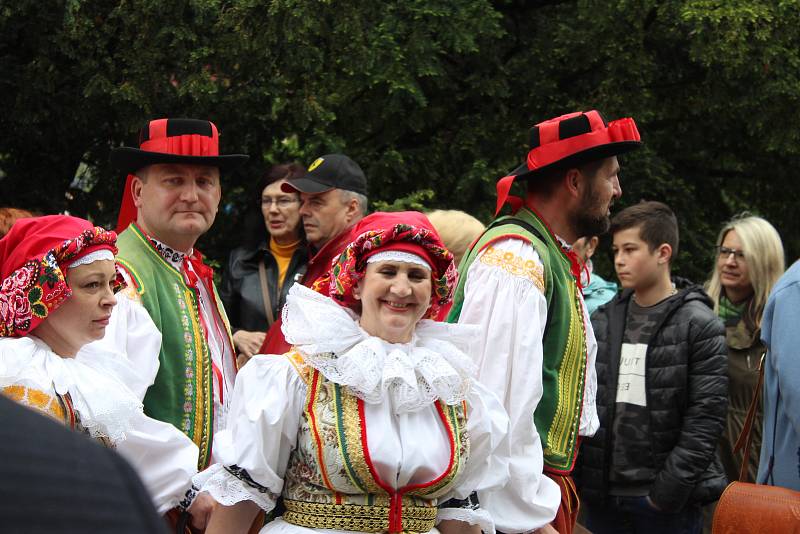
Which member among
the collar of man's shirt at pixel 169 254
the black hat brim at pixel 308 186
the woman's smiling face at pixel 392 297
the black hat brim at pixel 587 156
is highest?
the black hat brim at pixel 587 156

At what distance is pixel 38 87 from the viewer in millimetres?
6422

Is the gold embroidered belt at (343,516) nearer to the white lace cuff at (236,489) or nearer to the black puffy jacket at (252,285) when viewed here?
the white lace cuff at (236,489)

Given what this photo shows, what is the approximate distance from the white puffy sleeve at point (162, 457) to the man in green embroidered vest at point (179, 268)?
11.1 inches

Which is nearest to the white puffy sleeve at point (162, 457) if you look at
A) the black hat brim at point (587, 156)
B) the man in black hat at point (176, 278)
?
the man in black hat at point (176, 278)

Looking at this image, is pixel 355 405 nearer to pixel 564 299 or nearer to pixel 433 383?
pixel 433 383

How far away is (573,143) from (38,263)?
186 centimetres

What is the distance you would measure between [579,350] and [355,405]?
1.12 metres

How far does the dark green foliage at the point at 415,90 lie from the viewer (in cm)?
639

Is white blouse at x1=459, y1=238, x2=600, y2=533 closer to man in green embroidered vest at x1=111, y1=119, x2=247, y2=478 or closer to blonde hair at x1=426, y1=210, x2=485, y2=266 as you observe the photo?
man in green embroidered vest at x1=111, y1=119, x2=247, y2=478

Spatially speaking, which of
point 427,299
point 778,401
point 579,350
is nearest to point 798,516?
point 778,401

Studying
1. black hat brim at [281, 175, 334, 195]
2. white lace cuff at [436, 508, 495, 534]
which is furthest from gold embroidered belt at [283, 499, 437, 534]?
black hat brim at [281, 175, 334, 195]

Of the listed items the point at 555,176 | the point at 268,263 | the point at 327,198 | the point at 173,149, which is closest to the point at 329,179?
the point at 327,198

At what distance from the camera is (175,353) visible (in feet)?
12.0

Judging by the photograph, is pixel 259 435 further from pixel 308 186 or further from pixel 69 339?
pixel 308 186
